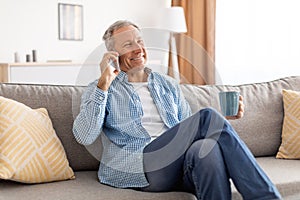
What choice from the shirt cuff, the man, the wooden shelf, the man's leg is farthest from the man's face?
the wooden shelf

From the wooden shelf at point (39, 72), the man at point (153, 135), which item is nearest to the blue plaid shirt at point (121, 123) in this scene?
the man at point (153, 135)

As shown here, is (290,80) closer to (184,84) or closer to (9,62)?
(184,84)

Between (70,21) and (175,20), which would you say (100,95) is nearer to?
(175,20)

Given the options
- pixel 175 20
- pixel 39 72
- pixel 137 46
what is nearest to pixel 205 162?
pixel 137 46

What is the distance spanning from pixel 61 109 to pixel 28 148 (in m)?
0.34

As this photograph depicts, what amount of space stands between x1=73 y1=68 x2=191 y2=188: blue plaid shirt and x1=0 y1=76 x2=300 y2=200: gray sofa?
3.0 inches

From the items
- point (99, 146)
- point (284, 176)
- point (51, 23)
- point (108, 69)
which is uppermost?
point (51, 23)

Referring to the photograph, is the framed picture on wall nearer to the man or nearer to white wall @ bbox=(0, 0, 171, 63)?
white wall @ bbox=(0, 0, 171, 63)

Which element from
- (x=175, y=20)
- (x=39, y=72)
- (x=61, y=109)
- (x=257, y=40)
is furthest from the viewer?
(x=175, y=20)

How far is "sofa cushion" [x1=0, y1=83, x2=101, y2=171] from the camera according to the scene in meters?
2.34

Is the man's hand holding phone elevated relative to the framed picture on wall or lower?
lower

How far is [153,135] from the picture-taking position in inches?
90.1

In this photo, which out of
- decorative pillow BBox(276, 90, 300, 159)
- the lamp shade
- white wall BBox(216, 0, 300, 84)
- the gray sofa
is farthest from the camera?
the lamp shade

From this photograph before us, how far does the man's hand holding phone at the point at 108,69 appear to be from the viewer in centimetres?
216
